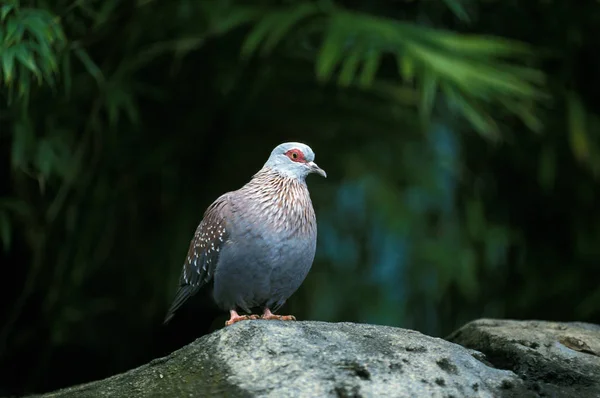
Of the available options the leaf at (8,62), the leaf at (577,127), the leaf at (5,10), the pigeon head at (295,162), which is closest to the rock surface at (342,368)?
the pigeon head at (295,162)

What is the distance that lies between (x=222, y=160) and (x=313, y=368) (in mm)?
2452

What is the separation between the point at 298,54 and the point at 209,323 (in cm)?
198

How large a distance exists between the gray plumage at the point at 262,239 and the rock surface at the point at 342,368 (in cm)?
20

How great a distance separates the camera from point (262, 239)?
2850 mm

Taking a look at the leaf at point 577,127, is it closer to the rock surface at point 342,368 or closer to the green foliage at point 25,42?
the rock surface at point 342,368

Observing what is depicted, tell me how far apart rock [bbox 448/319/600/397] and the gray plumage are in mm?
709

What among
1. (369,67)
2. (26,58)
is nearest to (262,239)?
(26,58)

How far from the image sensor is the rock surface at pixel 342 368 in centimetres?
249

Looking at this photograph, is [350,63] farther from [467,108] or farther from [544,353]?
[544,353]

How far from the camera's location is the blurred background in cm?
451

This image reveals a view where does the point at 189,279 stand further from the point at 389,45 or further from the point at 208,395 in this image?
the point at 389,45

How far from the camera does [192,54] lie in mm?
5027

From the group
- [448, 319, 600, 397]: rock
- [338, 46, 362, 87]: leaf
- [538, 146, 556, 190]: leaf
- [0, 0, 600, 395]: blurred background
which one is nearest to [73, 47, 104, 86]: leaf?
[0, 0, 600, 395]: blurred background

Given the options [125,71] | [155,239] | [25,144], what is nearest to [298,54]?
[125,71]
